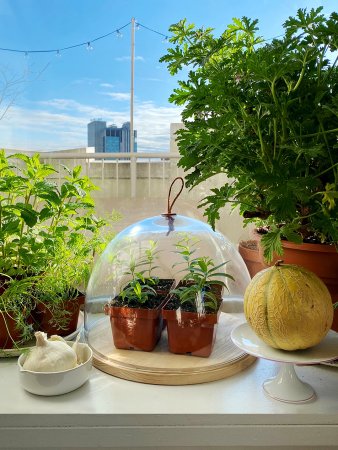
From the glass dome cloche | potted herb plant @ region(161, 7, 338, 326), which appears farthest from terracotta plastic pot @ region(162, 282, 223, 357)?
potted herb plant @ region(161, 7, 338, 326)

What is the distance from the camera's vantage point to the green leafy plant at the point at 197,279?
2.49ft

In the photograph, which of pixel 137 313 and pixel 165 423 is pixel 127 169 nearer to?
pixel 137 313

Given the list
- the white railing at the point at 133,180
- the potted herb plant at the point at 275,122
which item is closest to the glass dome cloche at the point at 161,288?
the potted herb plant at the point at 275,122

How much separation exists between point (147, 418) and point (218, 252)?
0.42m

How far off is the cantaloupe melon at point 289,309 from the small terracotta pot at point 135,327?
224 millimetres

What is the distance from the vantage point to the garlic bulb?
2.17ft

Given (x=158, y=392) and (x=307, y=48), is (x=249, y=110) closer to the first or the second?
(x=307, y=48)

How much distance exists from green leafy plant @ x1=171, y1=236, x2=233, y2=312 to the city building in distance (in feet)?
2.62

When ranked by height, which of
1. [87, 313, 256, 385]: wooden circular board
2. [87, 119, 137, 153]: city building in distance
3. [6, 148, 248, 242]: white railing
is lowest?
[87, 313, 256, 385]: wooden circular board

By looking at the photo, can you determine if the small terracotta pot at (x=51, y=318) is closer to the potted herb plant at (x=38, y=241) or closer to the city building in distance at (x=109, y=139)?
the potted herb plant at (x=38, y=241)

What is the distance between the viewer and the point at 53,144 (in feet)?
5.23

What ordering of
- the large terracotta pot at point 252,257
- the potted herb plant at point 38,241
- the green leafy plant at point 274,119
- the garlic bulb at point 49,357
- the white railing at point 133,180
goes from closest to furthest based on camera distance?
1. the green leafy plant at point 274,119
2. the garlic bulb at point 49,357
3. the potted herb plant at point 38,241
4. the large terracotta pot at point 252,257
5. the white railing at point 133,180

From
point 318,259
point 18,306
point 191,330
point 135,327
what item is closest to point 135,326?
point 135,327

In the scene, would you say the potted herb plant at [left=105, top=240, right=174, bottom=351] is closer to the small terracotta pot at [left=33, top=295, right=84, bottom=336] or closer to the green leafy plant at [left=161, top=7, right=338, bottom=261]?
the small terracotta pot at [left=33, top=295, right=84, bottom=336]
